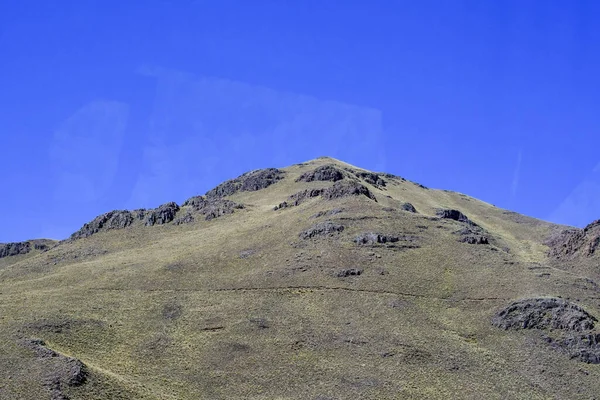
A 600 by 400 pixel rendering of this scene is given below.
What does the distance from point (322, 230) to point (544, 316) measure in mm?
35570

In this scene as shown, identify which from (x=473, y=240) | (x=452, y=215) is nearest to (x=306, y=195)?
(x=452, y=215)

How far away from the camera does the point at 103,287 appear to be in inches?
3681

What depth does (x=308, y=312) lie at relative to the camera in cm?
8306

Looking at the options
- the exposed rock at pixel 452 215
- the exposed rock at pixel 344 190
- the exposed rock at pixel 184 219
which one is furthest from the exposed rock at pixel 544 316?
the exposed rock at pixel 184 219

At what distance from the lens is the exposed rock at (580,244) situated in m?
113

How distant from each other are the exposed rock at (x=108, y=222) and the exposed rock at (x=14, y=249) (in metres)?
16.8

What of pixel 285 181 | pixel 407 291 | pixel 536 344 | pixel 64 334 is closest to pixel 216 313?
pixel 64 334

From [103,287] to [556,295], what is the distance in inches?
2249

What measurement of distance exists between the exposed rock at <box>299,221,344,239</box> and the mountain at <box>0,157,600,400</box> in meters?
0.28

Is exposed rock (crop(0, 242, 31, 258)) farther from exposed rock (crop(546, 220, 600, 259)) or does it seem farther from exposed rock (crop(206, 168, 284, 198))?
exposed rock (crop(546, 220, 600, 259))

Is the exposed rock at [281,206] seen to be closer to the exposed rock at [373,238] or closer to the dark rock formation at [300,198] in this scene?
the dark rock formation at [300,198]

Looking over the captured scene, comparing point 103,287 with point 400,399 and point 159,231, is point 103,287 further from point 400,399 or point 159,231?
point 400,399

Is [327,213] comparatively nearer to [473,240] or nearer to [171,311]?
[473,240]

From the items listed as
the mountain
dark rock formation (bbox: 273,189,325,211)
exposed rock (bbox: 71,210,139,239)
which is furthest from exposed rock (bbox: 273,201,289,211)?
exposed rock (bbox: 71,210,139,239)
